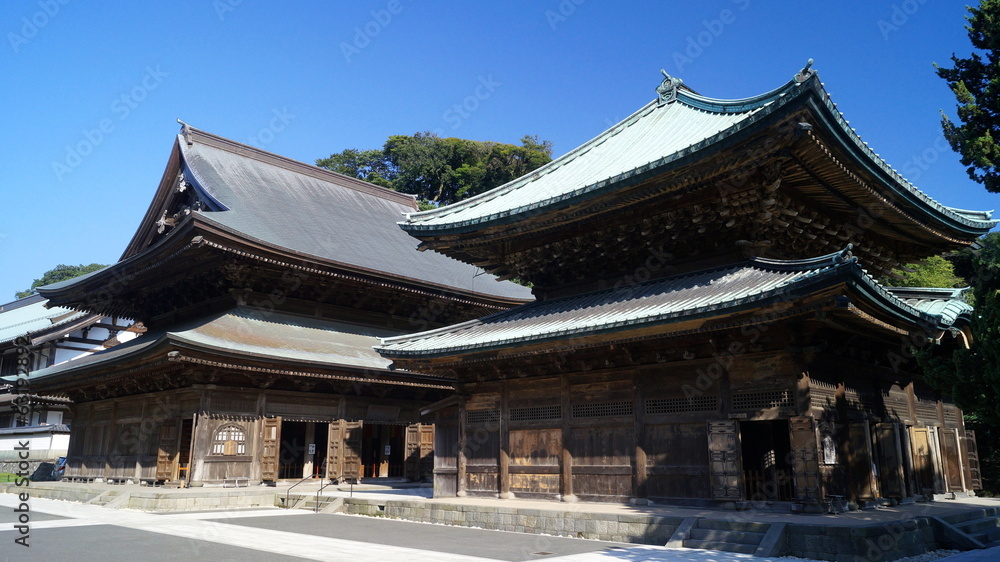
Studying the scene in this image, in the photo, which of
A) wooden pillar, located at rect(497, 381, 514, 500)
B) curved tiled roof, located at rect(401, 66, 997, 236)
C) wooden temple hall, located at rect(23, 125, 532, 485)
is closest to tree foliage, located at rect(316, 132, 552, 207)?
wooden temple hall, located at rect(23, 125, 532, 485)

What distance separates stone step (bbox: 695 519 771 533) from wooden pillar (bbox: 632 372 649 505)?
2453 mm

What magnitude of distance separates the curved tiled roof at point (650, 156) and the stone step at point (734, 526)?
6356 millimetres

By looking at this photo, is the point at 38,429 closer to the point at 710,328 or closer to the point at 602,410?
the point at 602,410

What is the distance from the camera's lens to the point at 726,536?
10.8m

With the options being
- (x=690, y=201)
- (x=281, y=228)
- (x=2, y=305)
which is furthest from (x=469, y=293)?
(x=2, y=305)

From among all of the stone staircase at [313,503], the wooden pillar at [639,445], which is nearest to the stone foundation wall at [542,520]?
the stone staircase at [313,503]

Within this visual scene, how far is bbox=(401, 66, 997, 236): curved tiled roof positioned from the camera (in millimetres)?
11719

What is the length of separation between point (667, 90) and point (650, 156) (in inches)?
157

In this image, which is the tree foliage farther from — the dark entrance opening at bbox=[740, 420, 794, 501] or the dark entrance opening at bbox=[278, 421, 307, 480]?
the dark entrance opening at bbox=[740, 420, 794, 501]

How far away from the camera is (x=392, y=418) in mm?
24453

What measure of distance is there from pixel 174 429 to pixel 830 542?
18583mm

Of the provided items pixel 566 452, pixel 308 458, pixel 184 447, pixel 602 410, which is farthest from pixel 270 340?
pixel 602 410

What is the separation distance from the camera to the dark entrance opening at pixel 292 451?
24969 mm

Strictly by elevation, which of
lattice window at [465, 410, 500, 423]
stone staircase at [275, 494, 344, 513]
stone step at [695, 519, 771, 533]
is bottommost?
stone staircase at [275, 494, 344, 513]
